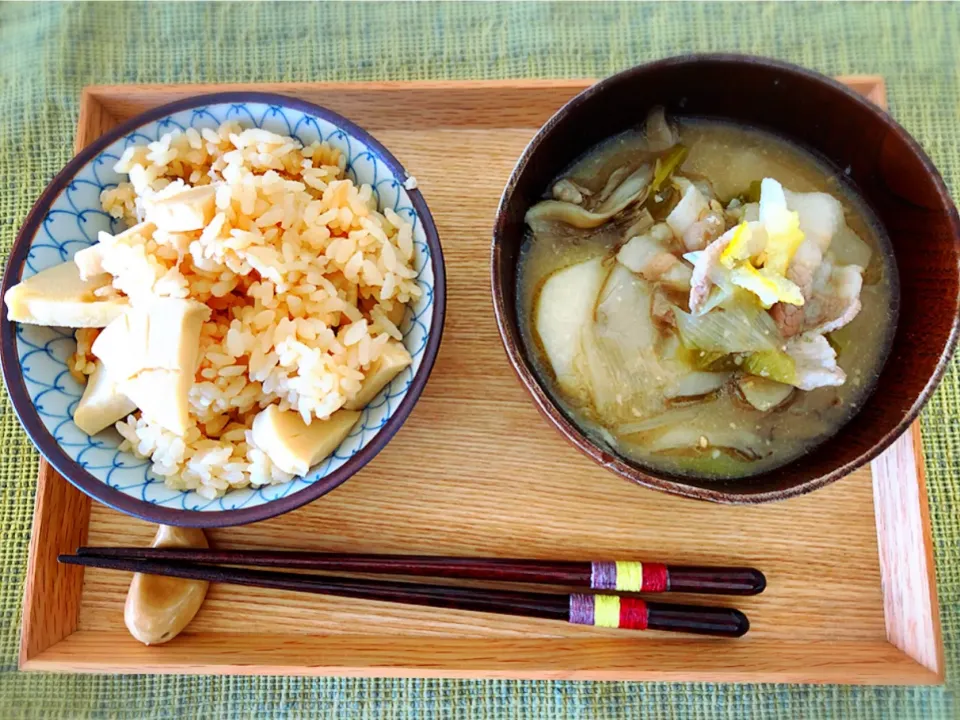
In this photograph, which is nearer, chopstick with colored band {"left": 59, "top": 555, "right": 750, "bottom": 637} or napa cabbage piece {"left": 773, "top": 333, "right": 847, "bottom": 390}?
napa cabbage piece {"left": 773, "top": 333, "right": 847, "bottom": 390}

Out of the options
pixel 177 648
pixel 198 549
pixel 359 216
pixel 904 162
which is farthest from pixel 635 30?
pixel 177 648

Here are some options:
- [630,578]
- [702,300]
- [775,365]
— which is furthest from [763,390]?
[630,578]

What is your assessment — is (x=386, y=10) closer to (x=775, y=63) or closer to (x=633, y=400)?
(x=775, y=63)

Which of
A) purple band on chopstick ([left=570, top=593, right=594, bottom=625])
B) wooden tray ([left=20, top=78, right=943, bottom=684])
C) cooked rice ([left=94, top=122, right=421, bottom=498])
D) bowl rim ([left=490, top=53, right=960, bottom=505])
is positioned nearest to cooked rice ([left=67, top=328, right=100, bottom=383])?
cooked rice ([left=94, top=122, right=421, bottom=498])

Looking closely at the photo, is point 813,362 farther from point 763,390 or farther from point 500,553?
point 500,553

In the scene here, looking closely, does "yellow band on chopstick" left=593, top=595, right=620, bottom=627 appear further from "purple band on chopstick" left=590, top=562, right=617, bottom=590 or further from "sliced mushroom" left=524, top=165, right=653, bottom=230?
"sliced mushroom" left=524, top=165, right=653, bottom=230

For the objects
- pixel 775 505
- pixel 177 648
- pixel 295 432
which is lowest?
pixel 177 648
